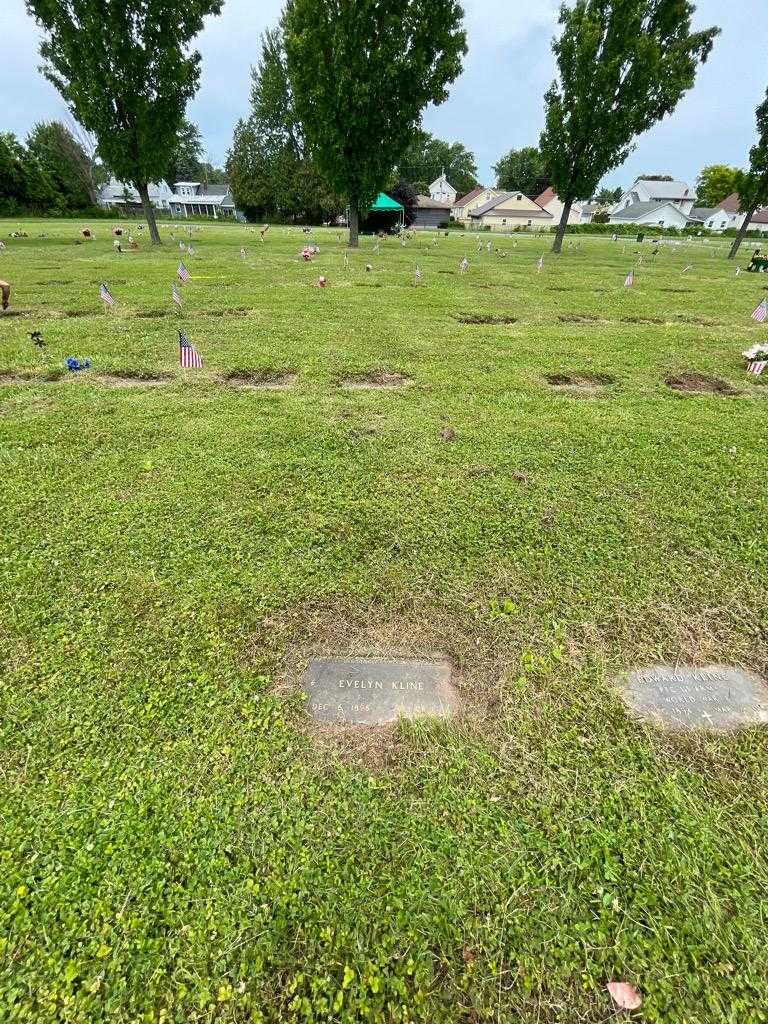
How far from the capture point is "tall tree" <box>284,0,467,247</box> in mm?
17156

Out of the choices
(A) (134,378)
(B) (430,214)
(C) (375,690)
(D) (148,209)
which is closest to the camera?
(C) (375,690)

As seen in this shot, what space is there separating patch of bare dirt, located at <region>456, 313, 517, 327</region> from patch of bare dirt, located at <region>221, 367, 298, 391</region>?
435cm

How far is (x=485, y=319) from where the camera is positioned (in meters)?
9.26

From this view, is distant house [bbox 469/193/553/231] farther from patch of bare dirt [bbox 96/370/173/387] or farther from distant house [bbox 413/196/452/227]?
patch of bare dirt [bbox 96/370/173/387]

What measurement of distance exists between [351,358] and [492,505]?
391cm

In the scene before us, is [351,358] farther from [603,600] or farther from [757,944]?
[757,944]

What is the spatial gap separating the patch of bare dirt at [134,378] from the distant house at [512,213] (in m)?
69.0

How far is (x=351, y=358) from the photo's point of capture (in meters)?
6.65

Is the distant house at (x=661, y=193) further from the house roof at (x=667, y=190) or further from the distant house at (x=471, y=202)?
the distant house at (x=471, y=202)

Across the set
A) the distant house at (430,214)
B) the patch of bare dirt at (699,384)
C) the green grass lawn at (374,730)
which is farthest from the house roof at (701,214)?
the green grass lawn at (374,730)

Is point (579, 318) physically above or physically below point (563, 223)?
below

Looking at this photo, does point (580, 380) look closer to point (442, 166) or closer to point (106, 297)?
point (106, 297)

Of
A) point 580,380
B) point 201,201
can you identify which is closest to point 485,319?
point 580,380

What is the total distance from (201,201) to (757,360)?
258ft
